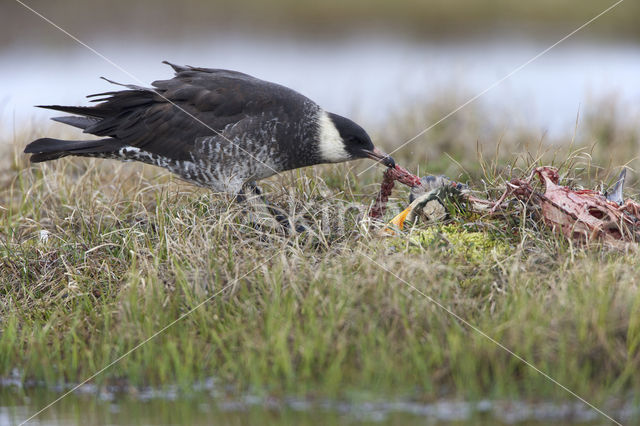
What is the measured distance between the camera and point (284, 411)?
166 inches

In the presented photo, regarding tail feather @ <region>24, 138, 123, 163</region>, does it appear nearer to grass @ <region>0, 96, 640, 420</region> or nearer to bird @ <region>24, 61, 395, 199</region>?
bird @ <region>24, 61, 395, 199</region>

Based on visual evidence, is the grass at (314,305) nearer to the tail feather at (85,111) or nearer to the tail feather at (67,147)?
the tail feather at (67,147)

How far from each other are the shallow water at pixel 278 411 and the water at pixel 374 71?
16.7 ft

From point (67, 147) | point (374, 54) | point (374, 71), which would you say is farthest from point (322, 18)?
point (67, 147)

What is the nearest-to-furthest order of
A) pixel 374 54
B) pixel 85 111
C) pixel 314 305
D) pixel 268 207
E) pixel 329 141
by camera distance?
pixel 314 305
pixel 268 207
pixel 329 141
pixel 85 111
pixel 374 54

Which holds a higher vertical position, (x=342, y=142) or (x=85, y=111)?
(x=85, y=111)

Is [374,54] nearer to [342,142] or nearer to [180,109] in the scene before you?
[342,142]

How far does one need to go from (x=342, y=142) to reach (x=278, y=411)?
256cm

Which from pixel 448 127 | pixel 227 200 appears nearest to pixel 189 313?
pixel 227 200

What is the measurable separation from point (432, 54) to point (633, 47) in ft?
10.7

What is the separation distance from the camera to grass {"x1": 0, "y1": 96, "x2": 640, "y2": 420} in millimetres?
4359

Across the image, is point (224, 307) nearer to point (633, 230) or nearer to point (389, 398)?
point (389, 398)

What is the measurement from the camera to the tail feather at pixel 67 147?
6336 mm

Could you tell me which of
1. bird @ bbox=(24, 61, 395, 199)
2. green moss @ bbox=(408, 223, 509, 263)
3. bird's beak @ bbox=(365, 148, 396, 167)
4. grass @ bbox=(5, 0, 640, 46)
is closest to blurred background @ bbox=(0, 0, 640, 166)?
grass @ bbox=(5, 0, 640, 46)
